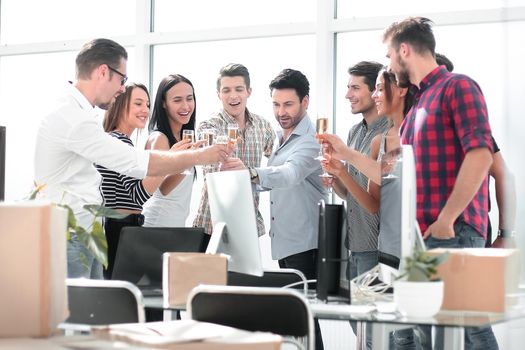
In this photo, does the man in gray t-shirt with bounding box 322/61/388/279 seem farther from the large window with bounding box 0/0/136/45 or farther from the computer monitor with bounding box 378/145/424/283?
the large window with bounding box 0/0/136/45

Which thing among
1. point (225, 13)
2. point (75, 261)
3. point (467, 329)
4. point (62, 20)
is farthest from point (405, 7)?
point (75, 261)

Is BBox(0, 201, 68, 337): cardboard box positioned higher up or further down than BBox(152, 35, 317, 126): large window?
further down

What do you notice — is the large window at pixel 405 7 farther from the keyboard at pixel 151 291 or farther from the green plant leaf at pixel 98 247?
the green plant leaf at pixel 98 247

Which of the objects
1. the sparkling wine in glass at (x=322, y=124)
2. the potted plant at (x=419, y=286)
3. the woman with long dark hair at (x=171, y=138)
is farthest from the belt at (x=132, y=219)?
the potted plant at (x=419, y=286)

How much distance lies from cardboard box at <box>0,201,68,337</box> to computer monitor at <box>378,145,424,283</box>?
114 centimetres

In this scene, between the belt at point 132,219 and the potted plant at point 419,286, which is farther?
the belt at point 132,219

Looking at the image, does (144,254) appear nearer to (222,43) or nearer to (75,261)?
(75,261)

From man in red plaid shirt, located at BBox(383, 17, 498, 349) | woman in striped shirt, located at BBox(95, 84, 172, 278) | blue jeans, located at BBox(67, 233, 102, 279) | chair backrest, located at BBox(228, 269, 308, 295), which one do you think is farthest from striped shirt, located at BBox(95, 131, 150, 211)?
man in red plaid shirt, located at BBox(383, 17, 498, 349)

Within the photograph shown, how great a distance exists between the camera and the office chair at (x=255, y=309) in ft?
8.41

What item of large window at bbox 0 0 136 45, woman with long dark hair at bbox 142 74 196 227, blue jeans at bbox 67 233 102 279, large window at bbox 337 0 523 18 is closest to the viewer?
blue jeans at bbox 67 233 102 279

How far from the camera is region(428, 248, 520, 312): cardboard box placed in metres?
2.69

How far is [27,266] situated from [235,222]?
1.23 meters

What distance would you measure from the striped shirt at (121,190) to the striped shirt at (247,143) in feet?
1.40

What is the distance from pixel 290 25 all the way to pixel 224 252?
8.66ft
